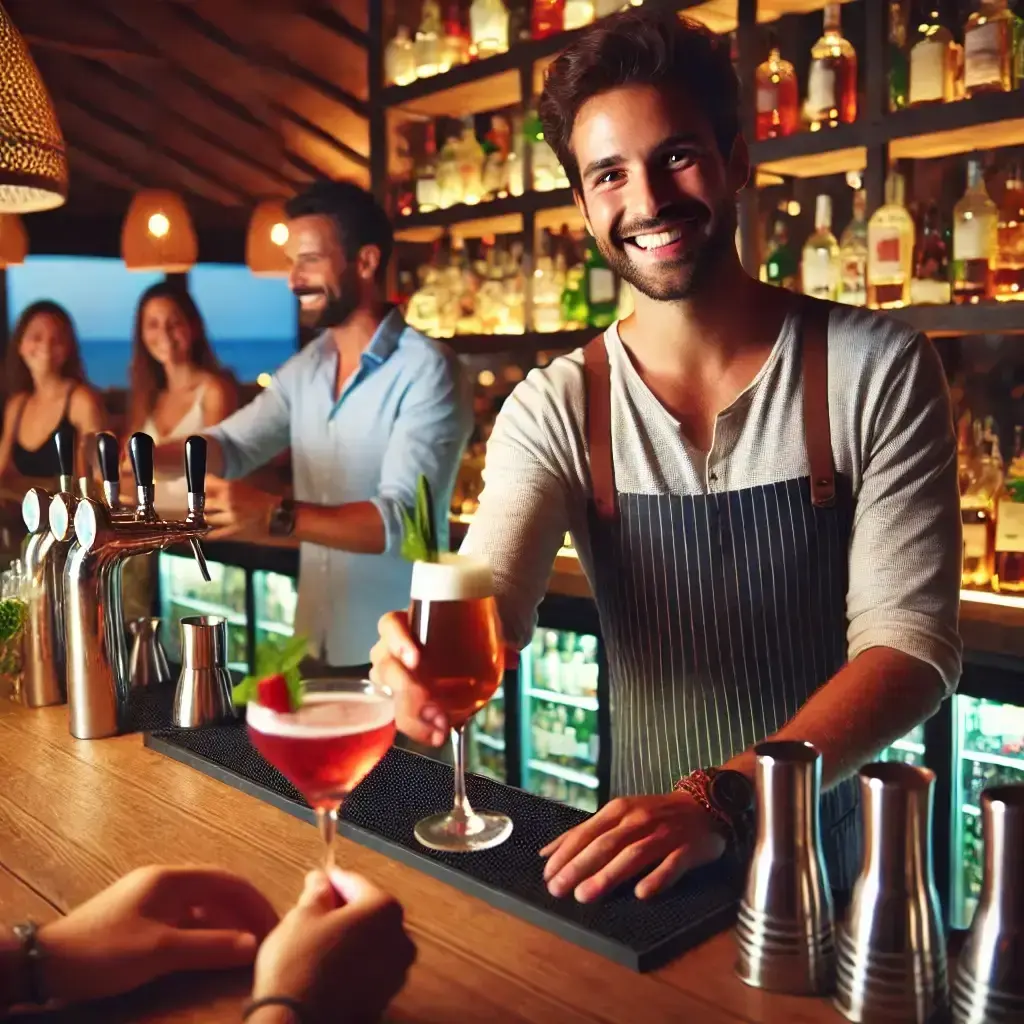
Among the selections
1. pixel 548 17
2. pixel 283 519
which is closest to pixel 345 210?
pixel 283 519

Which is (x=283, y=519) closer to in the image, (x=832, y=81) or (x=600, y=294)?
(x=600, y=294)

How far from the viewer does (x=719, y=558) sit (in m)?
1.66

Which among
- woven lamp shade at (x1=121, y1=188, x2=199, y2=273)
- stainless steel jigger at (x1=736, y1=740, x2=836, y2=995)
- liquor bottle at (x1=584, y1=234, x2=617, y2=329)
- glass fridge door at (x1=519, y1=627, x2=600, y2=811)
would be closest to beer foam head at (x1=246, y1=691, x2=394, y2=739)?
stainless steel jigger at (x1=736, y1=740, x2=836, y2=995)

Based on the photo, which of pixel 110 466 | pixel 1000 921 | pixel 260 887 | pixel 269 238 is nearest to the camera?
pixel 1000 921

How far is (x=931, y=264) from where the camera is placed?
2.82 metres

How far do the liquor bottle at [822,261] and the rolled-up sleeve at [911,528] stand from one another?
139cm

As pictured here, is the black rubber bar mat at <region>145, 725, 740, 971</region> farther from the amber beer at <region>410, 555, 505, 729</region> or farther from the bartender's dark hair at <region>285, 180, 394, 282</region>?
the bartender's dark hair at <region>285, 180, 394, 282</region>

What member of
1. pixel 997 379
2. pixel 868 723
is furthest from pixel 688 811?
pixel 997 379

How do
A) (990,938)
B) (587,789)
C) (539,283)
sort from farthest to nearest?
(539,283), (587,789), (990,938)

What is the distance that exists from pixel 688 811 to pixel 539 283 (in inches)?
109

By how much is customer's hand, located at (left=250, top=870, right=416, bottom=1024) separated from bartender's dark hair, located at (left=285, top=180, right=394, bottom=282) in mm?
2250

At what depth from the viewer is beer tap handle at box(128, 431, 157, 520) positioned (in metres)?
1.62

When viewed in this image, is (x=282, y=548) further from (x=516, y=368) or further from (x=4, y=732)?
(x=4, y=732)

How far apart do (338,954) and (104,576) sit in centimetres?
100
